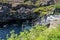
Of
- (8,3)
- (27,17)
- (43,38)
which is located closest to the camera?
(43,38)

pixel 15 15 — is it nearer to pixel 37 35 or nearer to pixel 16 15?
pixel 16 15

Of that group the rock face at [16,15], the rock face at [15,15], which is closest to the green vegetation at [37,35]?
the rock face at [15,15]

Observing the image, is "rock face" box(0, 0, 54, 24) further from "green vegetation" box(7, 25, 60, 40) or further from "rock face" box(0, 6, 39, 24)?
"green vegetation" box(7, 25, 60, 40)

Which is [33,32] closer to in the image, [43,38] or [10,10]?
[43,38]

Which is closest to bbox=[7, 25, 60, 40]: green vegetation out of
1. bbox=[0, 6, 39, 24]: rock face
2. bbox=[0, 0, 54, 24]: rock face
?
bbox=[0, 0, 54, 24]: rock face

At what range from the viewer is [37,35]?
57.2 feet

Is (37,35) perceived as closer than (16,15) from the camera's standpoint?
Yes

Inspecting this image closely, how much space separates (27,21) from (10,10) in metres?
8.40

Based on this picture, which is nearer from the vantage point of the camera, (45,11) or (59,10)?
(59,10)

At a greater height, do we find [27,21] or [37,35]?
[37,35]

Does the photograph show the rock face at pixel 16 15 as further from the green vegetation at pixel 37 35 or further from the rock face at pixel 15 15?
the green vegetation at pixel 37 35

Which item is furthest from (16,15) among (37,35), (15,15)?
(37,35)

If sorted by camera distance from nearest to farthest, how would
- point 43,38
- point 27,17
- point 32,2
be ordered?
point 43,38, point 27,17, point 32,2

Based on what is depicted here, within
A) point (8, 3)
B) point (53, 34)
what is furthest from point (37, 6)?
point (53, 34)
